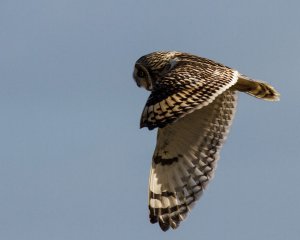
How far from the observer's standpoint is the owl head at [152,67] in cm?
1931

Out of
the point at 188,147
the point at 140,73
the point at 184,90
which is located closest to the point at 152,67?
the point at 140,73

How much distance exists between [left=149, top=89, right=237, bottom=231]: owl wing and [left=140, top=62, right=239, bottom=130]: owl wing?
82 centimetres

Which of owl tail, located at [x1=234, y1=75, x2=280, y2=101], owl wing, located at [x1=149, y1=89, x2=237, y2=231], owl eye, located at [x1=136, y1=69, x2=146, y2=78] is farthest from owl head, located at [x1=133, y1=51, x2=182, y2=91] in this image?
owl tail, located at [x1=234, y1=75, x2=280, y2=101]

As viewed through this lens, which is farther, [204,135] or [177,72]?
[204,135]

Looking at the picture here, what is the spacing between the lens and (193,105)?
1658 centimetres

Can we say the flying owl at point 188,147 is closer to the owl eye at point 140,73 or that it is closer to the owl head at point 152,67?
the owl head at point 152,67

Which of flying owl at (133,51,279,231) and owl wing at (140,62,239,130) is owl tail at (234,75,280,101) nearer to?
flying owl at (133,51,279,231)

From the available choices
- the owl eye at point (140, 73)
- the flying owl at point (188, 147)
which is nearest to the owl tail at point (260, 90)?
the flying owl at point (188, 147)

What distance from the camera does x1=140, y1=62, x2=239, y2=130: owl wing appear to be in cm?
1636

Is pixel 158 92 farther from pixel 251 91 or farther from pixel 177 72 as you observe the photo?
pixel 251 91

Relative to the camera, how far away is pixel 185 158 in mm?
19141

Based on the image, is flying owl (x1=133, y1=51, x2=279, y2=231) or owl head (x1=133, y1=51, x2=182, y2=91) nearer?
flying owl (x1=133, y1=51, x2=279, y2=231)

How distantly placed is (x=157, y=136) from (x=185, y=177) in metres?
0.60

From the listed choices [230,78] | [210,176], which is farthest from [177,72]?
[210,176]
